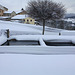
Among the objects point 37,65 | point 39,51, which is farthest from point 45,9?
point 37,65

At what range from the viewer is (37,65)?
3.73 feet

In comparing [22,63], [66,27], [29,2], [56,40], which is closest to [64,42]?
[56,40]

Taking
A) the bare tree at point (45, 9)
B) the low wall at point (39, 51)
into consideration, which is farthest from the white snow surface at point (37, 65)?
the bare tree at point (45, 9)

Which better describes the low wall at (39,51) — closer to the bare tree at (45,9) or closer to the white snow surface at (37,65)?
the white snow surface at (37,65)

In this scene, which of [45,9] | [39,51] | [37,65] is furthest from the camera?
[45,9]

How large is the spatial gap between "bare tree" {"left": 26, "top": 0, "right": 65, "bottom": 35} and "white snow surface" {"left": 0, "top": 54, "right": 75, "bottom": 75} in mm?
5664

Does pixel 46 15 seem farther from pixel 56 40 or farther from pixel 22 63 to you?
pixel 22 63

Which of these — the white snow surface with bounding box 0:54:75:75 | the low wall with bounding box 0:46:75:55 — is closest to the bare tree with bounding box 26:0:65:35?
the low wall with bounding box 0:46:75:55

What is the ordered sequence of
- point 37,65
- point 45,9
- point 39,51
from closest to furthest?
point 37,65
point 39,51
point 45,9

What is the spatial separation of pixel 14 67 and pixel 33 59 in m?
0.30

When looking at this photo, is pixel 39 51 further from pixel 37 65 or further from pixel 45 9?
pixel 45 9

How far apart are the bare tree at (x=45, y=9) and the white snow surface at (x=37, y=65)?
18.6ft

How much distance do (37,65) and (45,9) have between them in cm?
586

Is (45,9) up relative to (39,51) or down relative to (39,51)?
up
